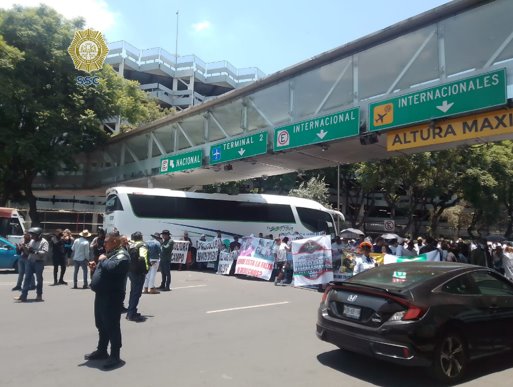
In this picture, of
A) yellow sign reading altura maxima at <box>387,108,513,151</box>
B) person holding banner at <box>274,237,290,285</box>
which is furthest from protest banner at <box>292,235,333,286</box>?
yellow sign reading altura maxima at <box>387,108,513,151</box>

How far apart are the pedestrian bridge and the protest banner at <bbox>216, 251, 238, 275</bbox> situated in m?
3.93

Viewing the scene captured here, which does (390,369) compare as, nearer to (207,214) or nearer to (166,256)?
(166,256)

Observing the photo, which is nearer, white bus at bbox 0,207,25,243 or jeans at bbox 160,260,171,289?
jeans at bbox 160,260,171,289

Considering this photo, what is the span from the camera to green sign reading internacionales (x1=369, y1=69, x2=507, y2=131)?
449 inches

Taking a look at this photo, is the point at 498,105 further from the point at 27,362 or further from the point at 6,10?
the point at 6,10

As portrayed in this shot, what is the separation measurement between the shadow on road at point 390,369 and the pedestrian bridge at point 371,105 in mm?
7247

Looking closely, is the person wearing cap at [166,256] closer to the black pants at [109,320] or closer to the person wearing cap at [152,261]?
the person wearing cap at [152,261]

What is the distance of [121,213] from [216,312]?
11.7 m

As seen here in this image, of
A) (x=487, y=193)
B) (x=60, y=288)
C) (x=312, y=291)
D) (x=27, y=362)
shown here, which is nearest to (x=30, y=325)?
(x=27, y=362)

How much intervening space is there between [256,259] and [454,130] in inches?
322

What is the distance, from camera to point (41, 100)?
25031 millimetres

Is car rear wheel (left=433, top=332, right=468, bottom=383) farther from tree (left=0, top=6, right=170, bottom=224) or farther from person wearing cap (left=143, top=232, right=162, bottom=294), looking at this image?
tree (left=0, top=6, right=170, bottom=224)

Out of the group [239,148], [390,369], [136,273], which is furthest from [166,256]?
[390,369]

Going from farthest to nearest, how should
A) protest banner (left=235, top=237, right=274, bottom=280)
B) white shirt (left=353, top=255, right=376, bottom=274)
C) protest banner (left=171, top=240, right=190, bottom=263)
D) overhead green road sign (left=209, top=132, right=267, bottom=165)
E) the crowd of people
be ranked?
protest banner (left=171, top=240, right=190, bottom=263)
overhead green road sign (left=209, top=132, right=267, bottom=165)
protest banner (left=235, top=237, right=274, bottom=280)
white shirt (left=353, top=255, right=376, bottom=274)
the crowd of people
